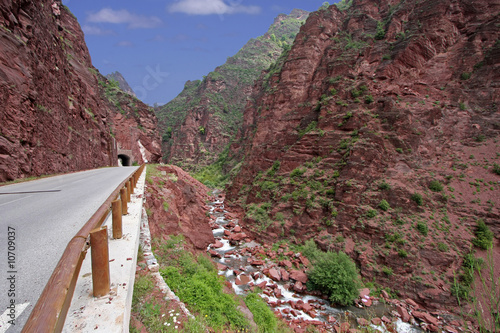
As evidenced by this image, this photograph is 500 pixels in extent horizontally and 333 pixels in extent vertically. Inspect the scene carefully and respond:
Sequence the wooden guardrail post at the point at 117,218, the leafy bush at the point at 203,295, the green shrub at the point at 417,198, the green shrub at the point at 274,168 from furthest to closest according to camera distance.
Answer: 1. the green shrub at the point at 274,168
2. the green shrub at the point at 417,198
3. the leafy bush at the point at 203,295
4. the wooden guardrail post at the point at 117,218

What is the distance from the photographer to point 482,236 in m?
15.4

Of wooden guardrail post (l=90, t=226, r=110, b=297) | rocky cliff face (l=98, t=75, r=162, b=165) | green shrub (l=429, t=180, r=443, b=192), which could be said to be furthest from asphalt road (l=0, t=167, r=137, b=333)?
rocky cliff face (l=98, t=75, r=162, b=165)

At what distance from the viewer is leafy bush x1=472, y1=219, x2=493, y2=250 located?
49.6ft

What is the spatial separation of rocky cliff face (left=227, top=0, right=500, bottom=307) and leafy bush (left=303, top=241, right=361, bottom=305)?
2212mm

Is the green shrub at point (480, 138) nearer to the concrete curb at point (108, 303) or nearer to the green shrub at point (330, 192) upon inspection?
the green shrub at point (330, 192)

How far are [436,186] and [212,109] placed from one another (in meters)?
70.3

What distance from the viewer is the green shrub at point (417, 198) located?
17.9 meters

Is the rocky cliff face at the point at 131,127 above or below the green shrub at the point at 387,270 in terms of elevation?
above

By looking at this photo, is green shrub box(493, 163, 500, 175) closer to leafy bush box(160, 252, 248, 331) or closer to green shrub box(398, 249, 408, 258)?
green shrub box(398, 249, 408, 258)

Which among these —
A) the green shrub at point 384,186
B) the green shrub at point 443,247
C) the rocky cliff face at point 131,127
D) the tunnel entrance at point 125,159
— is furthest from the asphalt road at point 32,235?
the rocky cliff face at point 131,127

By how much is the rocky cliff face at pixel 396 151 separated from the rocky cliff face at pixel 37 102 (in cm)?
1724

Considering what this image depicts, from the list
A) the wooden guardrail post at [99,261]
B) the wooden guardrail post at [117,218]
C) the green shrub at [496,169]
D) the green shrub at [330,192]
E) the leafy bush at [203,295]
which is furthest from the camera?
the green shrub at [330,192]

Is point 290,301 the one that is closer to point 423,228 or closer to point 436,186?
point 423,228

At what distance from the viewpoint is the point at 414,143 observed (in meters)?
21.2
